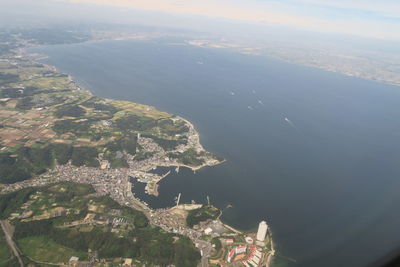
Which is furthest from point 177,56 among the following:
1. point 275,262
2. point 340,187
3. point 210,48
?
point 275,262

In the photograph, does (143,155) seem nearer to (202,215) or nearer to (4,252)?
(202,215)

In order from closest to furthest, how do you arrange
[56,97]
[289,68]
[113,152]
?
[113,152] → [56,97] → [289,68]

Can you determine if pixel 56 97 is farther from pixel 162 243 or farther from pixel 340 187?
pixel 340 187

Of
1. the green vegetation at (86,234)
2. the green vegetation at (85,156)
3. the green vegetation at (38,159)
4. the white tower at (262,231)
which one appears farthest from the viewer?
the green vegetation at (85,156)

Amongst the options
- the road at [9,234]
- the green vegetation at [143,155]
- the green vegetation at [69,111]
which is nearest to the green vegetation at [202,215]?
the green vegetation at [143,155]

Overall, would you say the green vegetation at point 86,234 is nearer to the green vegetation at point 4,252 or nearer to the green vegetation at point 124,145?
the green vegetation at point 4,252
